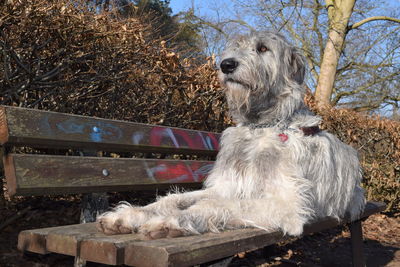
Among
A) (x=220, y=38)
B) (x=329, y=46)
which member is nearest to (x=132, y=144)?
(x=329, y=46)

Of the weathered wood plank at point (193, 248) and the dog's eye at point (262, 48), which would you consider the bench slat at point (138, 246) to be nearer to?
the weathered wood plank at point (193, 248)

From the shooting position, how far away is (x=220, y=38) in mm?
17500

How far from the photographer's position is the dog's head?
3.10 meters

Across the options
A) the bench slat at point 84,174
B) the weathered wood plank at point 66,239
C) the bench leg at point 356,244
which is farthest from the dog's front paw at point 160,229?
the bench leg at point 356,244

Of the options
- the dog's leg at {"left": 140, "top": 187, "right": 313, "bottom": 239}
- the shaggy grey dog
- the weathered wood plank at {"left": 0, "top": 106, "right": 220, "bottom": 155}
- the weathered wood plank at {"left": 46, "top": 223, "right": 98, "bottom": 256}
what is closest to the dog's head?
the shaggy grey dog

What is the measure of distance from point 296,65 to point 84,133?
5.62 feet

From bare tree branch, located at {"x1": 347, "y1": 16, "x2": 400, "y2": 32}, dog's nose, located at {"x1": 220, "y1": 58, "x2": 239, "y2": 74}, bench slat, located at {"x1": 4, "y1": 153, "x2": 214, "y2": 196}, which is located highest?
bare tree branch, located at {"x1": 347, "y1": 16, "x2": 400, "y2": 32}

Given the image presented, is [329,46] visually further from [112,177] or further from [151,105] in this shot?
[112,177]

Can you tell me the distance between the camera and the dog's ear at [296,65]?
341 centimetres

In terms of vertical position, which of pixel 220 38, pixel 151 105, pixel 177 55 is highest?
pixel 220 38

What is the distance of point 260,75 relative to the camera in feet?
10.3

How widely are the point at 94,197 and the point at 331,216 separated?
182 cm

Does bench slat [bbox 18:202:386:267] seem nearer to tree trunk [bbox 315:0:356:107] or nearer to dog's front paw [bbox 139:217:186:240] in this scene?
dog's front paw [bbox 139:217:186:240]

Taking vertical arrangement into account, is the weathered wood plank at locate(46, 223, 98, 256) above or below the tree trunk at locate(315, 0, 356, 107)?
below
